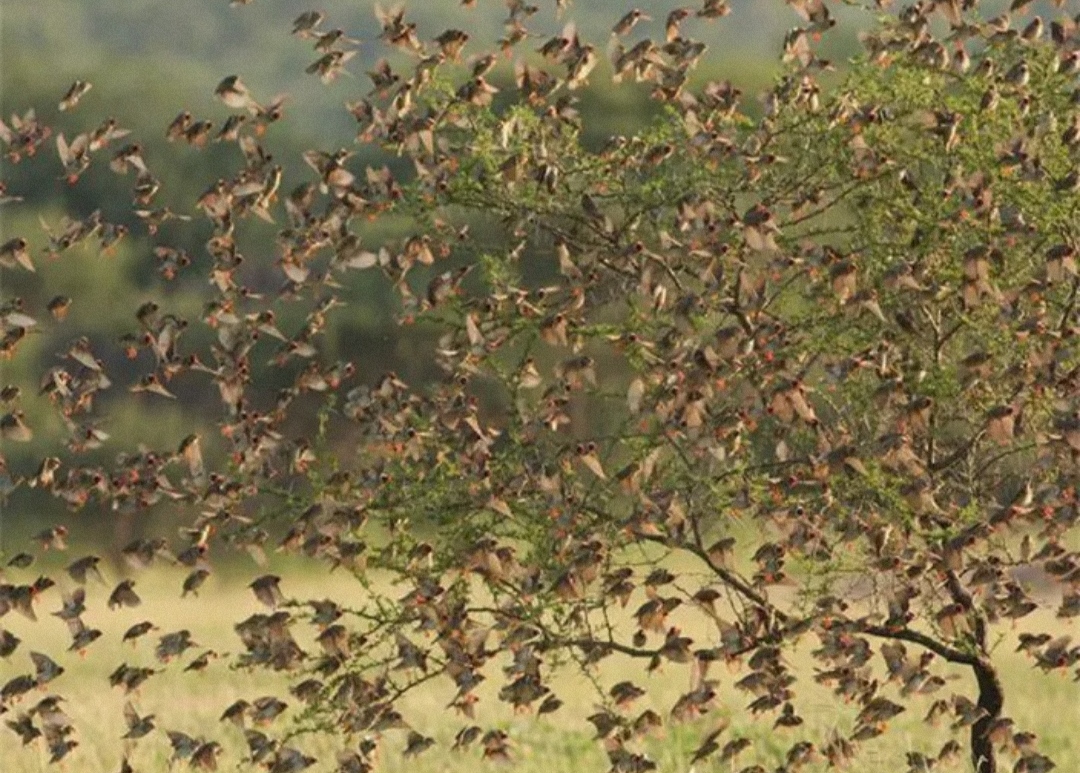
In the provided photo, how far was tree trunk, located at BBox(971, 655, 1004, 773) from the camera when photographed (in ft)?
41.4

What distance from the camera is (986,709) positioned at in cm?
1284

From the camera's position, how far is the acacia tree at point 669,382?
10.5 m

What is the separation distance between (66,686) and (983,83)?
15569 millimetres

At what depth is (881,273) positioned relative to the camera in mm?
12188

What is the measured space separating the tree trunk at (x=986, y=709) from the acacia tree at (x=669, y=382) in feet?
0.62

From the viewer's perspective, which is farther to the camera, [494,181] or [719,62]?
[719,62]

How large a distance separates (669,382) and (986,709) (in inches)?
159

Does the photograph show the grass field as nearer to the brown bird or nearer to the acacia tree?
the acacia tree

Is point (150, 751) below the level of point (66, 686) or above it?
below

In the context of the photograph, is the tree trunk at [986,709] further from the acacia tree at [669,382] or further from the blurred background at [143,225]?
the blurred background at [143,225]

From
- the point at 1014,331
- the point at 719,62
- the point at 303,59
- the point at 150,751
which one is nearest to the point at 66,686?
the point at 150,751

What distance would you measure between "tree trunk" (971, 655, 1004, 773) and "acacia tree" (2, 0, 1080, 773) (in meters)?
0.19

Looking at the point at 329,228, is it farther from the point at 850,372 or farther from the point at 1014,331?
the point at 1014,331

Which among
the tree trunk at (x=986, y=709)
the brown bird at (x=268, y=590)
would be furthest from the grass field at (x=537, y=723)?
the brown bird at (x=268, y=590)
